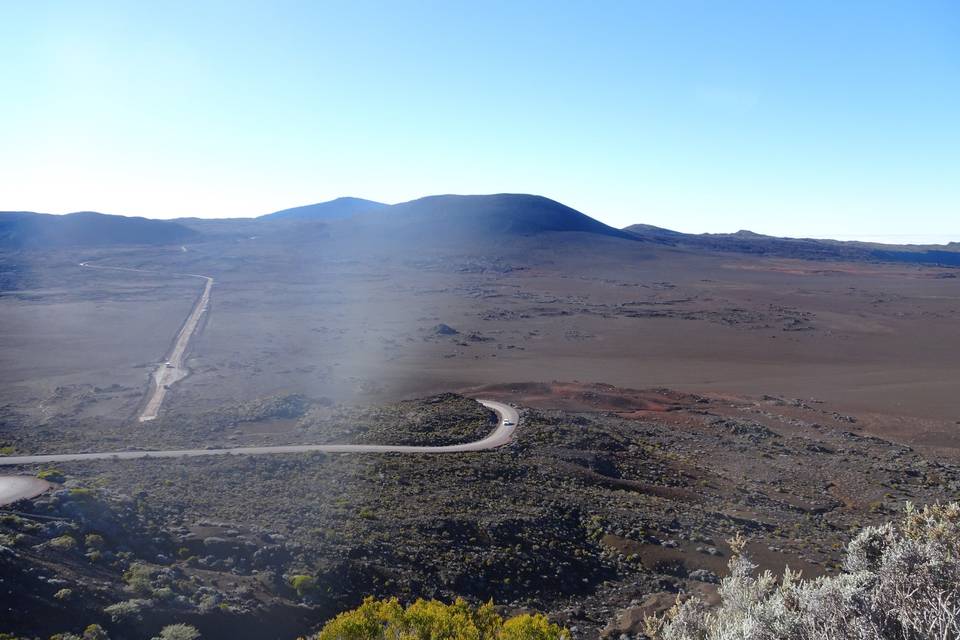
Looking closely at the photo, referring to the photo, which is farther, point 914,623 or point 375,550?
point 375,550

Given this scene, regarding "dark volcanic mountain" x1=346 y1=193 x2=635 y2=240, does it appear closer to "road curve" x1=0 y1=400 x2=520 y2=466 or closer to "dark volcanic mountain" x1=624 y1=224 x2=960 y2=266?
"dark volcanic mountain" x1=624 y1=224 x2=960 y2=266

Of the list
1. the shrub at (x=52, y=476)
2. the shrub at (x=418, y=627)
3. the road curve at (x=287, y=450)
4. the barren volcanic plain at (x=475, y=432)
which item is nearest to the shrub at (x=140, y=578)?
the barren volcanic plain at (x=475, y=432)

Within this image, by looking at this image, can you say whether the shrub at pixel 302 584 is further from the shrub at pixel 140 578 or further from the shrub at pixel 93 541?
the shrub at pixel 93 541

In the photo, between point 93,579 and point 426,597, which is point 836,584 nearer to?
point 426,597

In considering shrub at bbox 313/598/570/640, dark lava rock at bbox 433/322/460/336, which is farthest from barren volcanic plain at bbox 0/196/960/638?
shrub at bbox 313/598/570/640

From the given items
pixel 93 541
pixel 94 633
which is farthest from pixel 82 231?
pixel 94 633

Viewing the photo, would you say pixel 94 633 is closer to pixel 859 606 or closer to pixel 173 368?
pixel 859 606

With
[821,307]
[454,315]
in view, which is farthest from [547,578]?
[821,307]
